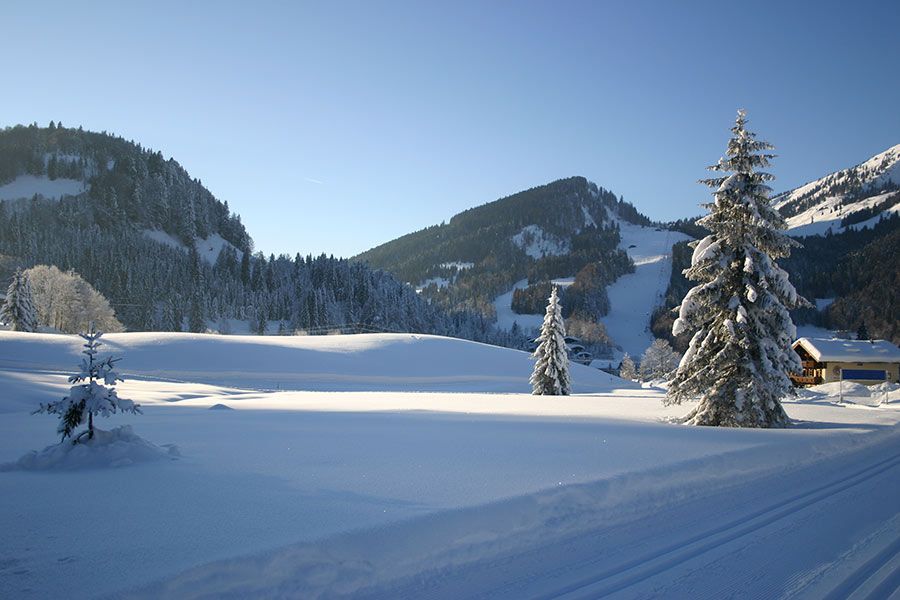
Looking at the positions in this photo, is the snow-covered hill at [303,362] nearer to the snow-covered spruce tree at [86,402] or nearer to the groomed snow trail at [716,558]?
the snow-covered spruce tree at [86,402]

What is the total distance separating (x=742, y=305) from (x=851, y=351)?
146ft

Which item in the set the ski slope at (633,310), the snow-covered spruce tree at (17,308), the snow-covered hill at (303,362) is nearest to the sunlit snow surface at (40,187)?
the snow-covered spruce tree at (17,308)

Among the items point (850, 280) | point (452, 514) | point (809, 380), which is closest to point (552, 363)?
point (452, 514)

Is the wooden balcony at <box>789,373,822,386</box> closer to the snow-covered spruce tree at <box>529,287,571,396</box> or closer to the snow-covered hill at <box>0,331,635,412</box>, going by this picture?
the snow-covered hill at <box>0,331,635,412</box>

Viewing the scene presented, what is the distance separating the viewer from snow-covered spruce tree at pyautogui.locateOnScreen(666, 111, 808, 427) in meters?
13.9

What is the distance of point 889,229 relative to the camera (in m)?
158

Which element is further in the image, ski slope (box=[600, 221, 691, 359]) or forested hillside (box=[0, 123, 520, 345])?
ski slope (box=[600, 221, 691, 359])

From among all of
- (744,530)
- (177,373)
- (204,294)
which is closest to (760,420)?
(744,530)

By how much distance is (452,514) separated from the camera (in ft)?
17.4

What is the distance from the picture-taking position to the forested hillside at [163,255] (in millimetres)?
104062

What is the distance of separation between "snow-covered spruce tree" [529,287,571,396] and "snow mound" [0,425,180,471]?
26612 millimetres

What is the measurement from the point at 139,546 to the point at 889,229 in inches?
8306

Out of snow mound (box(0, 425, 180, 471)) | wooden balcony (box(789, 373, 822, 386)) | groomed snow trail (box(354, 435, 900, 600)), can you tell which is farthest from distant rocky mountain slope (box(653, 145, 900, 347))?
snow mound (box(0, 425, 180, 471))

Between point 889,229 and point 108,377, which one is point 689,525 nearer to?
point 108,377
